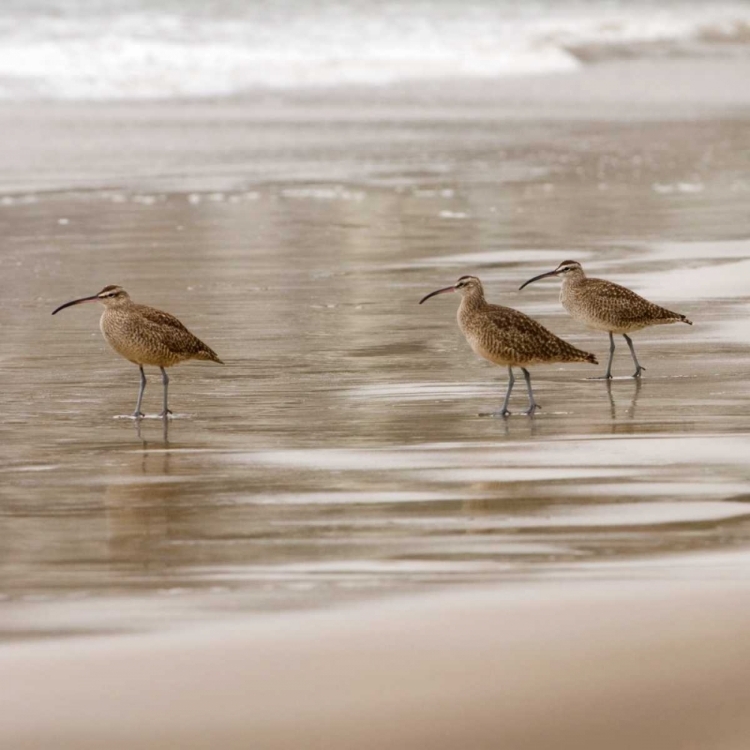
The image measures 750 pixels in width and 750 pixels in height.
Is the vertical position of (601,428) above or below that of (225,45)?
below

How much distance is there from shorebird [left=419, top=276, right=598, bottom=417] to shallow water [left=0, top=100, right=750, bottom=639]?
22cm

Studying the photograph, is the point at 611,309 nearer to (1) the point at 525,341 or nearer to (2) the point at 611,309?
(2) the point at 611,309

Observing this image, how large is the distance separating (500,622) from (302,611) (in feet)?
2.01

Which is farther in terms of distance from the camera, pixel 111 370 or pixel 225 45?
pixel 225 45

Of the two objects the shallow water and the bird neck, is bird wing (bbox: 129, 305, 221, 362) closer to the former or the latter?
the shallow water

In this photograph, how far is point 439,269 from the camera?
49.6 ft

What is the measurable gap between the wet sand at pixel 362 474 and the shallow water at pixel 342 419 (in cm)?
3

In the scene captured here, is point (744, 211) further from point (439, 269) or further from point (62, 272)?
point (62, 272)

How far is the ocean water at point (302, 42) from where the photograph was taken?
1550 inches

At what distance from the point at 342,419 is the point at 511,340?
1.11 meters

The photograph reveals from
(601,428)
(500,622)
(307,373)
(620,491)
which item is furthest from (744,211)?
(500,622)

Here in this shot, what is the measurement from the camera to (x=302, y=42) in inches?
1841

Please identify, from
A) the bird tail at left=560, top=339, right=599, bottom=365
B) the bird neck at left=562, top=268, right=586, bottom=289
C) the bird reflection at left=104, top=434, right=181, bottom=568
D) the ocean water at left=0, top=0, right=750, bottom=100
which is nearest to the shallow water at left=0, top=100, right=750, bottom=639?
the bird reflection at left=104, top=434, right=181, bottom=568

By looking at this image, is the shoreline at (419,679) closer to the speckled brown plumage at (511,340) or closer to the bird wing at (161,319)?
the speckled brown plumage at (511,340)
